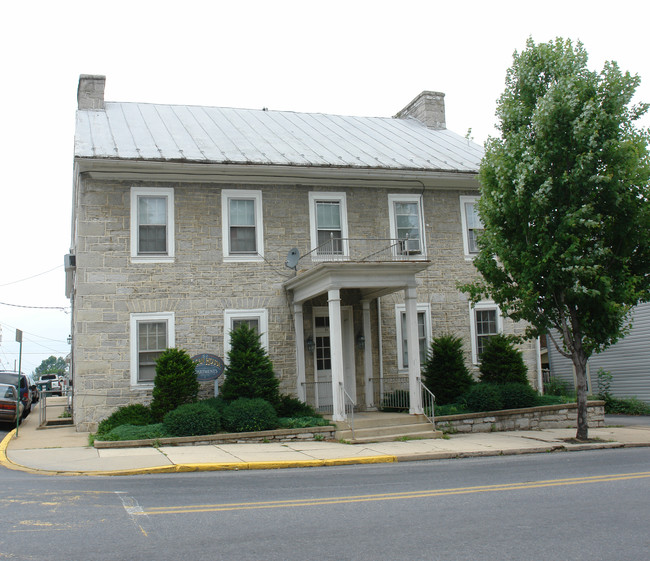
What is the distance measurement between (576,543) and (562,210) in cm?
911

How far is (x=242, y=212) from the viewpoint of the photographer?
16938mm

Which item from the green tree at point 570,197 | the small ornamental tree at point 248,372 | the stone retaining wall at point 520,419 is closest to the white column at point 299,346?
the small ornamental tree at point 248,372

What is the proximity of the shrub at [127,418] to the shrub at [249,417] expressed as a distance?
6.61ft

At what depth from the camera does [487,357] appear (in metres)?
17.6

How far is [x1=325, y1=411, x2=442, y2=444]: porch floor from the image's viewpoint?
1410 centimetres

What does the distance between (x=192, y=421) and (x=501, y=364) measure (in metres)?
8.46

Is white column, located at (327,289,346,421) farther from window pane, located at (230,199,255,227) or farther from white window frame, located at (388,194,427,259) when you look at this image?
white window frame, located at (388,194,427,259)

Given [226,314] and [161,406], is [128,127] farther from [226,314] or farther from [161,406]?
[161,406]

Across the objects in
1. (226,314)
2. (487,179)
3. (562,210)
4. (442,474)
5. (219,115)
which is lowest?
(442,474)

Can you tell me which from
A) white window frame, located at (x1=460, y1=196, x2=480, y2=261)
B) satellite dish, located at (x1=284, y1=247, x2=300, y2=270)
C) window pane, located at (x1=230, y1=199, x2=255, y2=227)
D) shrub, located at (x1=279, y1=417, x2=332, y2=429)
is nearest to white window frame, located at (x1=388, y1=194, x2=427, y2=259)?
white window frame, located at (x1=460, y1=196, x2=480, y2=261)

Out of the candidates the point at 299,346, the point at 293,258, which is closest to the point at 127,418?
the point at 299,346

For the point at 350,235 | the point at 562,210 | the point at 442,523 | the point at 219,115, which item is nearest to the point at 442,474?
the point at 442,523

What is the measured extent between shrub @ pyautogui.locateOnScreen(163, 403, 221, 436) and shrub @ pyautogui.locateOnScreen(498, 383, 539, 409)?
23.5 ft

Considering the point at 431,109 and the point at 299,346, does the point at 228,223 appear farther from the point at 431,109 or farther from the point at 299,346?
the point at 431,109
